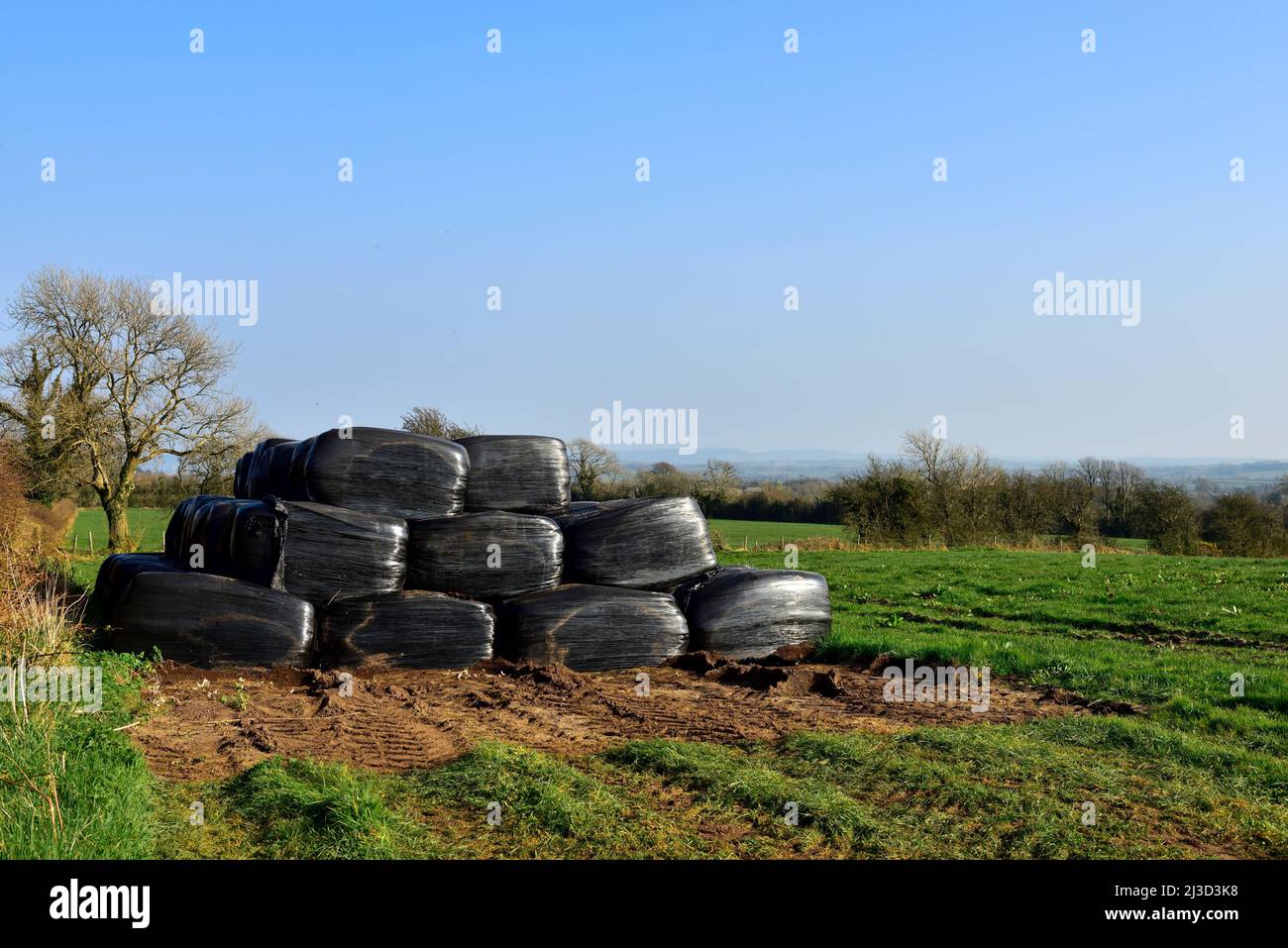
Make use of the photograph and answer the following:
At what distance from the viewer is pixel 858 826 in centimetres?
575

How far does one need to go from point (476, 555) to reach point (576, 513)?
1.38m

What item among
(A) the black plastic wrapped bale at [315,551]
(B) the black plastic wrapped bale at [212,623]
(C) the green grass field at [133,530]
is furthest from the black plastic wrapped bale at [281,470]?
(C) the green grass field at [133,530]

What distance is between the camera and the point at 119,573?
471 inches

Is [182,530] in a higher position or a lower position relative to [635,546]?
higher

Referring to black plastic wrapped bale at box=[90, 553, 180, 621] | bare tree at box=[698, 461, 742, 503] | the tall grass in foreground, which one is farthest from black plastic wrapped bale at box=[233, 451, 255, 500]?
bare tree at box=[698, 461, 742, 503]

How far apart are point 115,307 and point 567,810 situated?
38.6 m

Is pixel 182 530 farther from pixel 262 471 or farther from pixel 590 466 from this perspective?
pixel 590 466

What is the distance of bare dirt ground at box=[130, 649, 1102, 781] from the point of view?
7.64 meters

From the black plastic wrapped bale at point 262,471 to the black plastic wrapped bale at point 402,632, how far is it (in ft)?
9.80

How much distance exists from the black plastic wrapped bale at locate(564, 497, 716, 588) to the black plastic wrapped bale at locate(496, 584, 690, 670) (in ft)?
0.92

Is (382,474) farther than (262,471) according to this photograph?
No

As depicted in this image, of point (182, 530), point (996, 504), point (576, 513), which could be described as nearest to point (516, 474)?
point (576, 513)

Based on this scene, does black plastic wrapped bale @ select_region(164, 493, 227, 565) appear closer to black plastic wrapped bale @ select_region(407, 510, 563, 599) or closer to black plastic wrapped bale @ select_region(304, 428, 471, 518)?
black plastic wrapped bale @ select_region(304, 428, 471, 518)

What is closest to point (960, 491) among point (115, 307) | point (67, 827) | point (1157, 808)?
point (115, 307)
